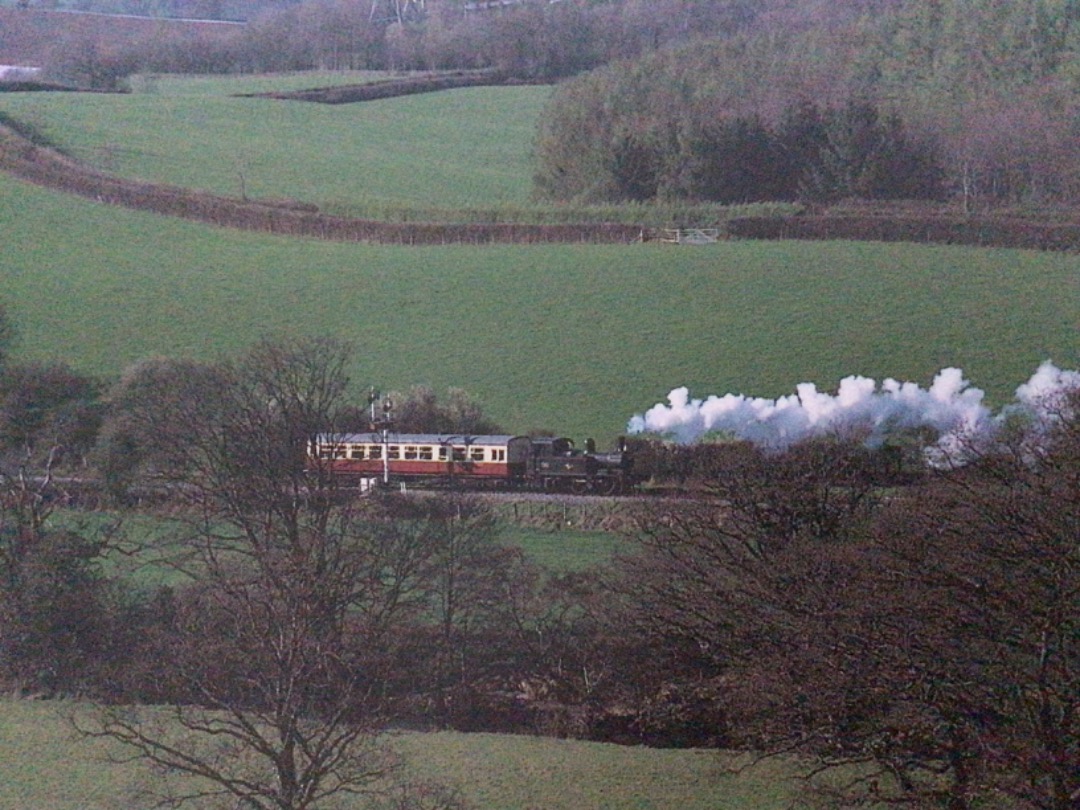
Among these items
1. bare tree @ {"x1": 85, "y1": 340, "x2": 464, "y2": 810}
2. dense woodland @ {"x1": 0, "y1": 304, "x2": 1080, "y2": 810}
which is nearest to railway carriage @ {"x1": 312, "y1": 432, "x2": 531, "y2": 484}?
dense woodland @ {"x1": 0, "y1": 304, "x2": 1080, "y2": 810}

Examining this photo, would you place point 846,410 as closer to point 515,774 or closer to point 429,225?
point 515,774

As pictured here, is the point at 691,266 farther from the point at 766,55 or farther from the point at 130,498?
the point at 130,498

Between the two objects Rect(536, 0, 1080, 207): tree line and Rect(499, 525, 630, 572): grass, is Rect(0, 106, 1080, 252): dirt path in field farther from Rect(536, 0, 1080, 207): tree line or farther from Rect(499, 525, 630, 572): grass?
Rect(499, 525, 630, 572): grass

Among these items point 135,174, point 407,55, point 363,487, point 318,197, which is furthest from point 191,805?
point 407,55

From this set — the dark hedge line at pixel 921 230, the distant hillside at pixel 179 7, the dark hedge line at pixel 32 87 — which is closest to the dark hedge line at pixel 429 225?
the dark hedge line at pixel 921 230

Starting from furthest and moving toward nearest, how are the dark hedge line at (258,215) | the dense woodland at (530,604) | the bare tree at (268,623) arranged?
1. the dark hedge line at (258,215)
2. the bare tree at (268,623)
3. the dense woodland at (530,604)

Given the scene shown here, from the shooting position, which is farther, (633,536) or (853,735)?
(633,536)

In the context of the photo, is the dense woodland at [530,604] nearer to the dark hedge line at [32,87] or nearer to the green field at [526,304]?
the green field at [526,304]

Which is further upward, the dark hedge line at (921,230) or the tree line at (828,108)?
the tree line at (828,108)
